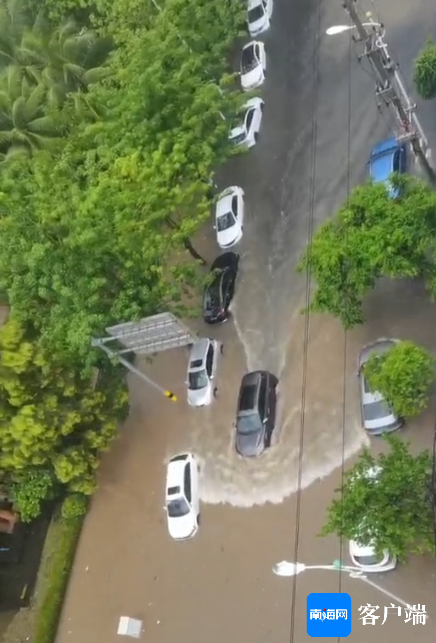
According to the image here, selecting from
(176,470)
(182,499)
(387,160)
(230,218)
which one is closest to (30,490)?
(176,470)

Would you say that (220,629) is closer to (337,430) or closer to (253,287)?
(337,430)

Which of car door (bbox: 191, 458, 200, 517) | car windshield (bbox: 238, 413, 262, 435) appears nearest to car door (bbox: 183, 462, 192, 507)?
car door (bbox: 191, 458, 200, 517)

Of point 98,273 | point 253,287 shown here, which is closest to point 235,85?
point 253,287

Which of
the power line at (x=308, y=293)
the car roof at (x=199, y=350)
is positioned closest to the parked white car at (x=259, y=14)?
the power line at (x=308, y=293)

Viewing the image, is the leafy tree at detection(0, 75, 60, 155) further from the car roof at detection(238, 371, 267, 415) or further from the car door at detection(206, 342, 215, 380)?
the car roof at detection(238, 371, 267, 415)

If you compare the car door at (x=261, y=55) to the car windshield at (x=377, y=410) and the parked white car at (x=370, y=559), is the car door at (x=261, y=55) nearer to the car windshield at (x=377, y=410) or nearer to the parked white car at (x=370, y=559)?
the car windshield at (x=377, y=410)
